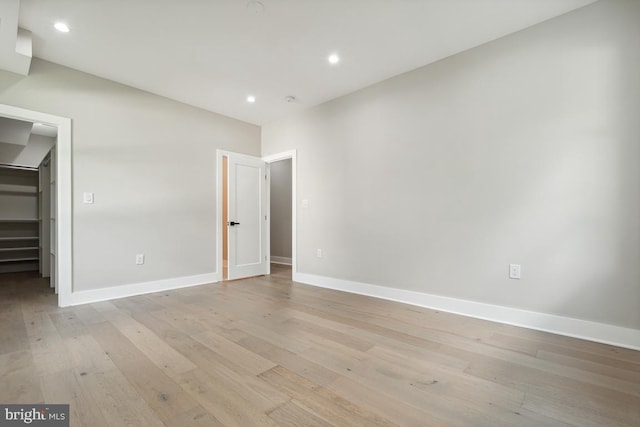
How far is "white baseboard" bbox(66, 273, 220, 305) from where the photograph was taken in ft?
10.5

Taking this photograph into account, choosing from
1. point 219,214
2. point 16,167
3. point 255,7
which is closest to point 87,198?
point 219,214

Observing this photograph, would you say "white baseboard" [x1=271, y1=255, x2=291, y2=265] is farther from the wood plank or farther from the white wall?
the white wall

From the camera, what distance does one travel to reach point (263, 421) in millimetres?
1315

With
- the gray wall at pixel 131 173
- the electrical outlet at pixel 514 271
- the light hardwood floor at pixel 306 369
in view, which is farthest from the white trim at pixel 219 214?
the electrical outlet at pixel 514 271

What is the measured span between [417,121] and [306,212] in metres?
2.00

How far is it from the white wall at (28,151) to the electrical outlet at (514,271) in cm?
695

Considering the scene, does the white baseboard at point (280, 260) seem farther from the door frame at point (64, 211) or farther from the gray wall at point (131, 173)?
the door frame at point (64, 211)

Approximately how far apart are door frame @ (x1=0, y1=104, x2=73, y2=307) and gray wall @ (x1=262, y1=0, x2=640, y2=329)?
10.3 ft

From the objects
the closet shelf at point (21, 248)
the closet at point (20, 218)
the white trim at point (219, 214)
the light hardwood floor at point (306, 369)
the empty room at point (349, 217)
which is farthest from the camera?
the closet at point (20, 218)

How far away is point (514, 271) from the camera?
2.55 meters

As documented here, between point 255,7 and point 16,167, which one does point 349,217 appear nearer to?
point 255,7

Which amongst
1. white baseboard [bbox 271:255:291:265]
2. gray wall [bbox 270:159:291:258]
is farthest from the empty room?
gray wall [bbox 270:159:291:258]

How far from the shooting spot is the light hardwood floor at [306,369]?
54.3 inches

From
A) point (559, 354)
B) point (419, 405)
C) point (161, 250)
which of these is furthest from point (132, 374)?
point (559, 354)
